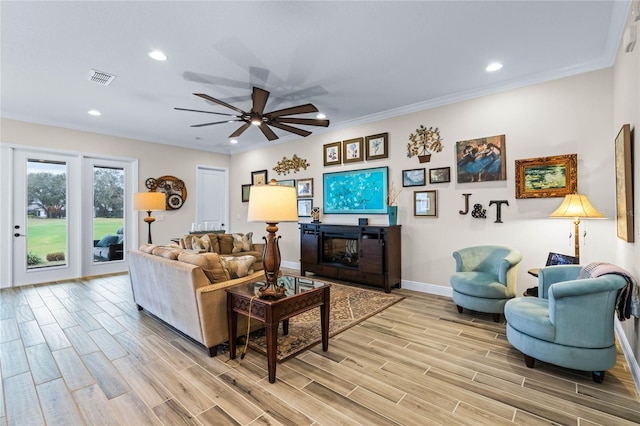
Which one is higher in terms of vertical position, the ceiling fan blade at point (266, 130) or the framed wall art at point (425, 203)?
the ceiling fan blade at point (266, 130)

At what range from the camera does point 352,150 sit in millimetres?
5391

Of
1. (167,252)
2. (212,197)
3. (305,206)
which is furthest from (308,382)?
(212,197)

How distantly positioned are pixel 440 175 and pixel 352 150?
65.8 inches

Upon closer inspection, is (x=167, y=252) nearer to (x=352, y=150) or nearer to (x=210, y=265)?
(x=210, y=265)

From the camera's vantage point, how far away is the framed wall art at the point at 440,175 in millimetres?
4324

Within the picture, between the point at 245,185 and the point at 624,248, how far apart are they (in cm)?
680

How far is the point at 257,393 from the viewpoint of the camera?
6.78ft

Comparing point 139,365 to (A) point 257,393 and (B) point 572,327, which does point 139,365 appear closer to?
(A) point 257,393

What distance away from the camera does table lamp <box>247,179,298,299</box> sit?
233cm

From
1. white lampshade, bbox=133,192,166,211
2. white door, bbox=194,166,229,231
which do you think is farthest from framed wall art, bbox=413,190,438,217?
white door, bbox=194,166,229,231

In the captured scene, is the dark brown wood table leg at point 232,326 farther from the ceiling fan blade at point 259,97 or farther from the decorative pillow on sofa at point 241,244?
the decorative pillow on sofa at point 241,244

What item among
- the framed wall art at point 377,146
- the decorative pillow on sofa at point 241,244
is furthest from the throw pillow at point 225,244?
the framed wall art at point 377,146

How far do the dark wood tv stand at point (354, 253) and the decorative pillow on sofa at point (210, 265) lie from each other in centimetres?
251

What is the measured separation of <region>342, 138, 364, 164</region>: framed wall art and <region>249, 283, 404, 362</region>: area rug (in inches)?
89.0
